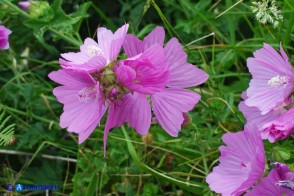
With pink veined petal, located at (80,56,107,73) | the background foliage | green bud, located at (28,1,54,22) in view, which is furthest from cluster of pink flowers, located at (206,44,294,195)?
green bud, located at (28,1,54,22)

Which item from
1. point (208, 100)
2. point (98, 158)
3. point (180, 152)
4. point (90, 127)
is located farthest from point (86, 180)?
point (90, 127)

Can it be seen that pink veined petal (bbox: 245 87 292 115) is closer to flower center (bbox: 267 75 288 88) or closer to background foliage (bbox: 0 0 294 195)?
flower center (bbox: 267 75 288 88)

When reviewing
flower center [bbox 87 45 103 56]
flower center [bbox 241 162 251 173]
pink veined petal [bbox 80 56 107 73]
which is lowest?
flower center [bbox 241 162 251 173]

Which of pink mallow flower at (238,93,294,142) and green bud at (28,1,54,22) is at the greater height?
pink mallow flower at (238,93,294,142)

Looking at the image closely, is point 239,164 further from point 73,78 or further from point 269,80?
point 73,78

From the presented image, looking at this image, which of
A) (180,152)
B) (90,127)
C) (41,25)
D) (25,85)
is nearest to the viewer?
(90,127)

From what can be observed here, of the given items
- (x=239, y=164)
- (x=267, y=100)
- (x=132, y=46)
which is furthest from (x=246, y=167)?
(x=132, y=46)

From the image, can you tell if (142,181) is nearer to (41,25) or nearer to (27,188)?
(27,188)

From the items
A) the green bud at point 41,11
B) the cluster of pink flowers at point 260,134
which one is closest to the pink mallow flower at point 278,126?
the cluster of pink flowers at point 260,134
